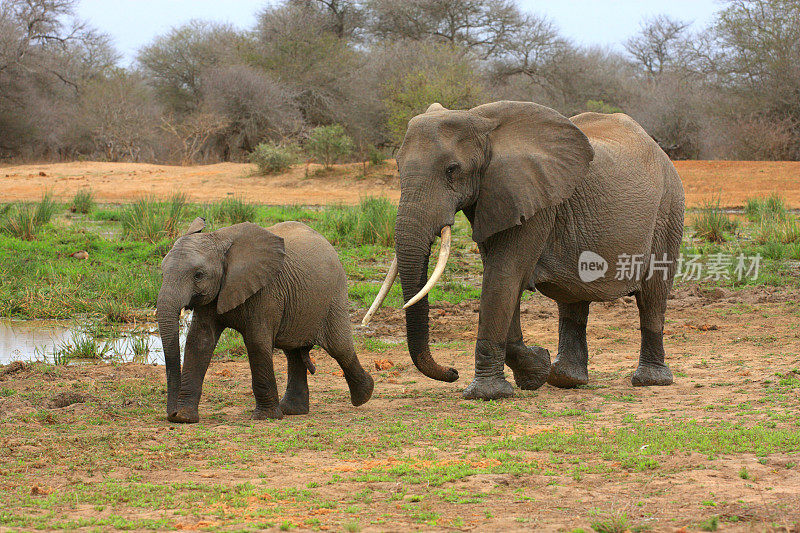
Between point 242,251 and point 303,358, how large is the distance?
0.93 m

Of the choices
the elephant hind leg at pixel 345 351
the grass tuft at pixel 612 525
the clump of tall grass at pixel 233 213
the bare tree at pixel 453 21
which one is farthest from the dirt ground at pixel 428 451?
the bare tree at pixel 453 21

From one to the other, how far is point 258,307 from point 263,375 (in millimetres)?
423

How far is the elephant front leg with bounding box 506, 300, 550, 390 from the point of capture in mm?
6914

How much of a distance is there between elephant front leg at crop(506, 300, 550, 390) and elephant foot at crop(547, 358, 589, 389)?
20cm

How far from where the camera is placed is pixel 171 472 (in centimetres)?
476

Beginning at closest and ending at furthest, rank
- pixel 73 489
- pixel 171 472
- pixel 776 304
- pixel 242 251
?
pixel 73 489 < pixel 171 472 < pixel 242 251 < pixel 776 304

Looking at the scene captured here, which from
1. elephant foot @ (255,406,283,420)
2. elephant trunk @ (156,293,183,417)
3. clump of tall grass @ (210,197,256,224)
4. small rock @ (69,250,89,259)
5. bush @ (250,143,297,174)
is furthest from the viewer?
bush @ (250,143,297,174)

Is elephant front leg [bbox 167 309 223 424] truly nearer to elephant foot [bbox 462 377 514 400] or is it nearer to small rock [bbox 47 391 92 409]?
small rock [bbox 47 391 92 409]

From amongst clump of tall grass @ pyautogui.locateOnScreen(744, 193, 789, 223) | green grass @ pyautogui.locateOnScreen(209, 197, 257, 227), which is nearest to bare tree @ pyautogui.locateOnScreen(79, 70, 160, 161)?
green grass @ pyautogui.locateOnScreen(209, 197, 257, 227)

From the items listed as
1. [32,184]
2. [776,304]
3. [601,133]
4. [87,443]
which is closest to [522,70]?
[32,184]

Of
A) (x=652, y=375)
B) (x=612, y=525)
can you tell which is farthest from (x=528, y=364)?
(x=612, y=525)

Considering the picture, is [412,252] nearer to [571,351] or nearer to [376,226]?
[571,351]

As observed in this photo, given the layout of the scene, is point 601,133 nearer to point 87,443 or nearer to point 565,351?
point 565,351

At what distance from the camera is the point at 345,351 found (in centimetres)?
662
